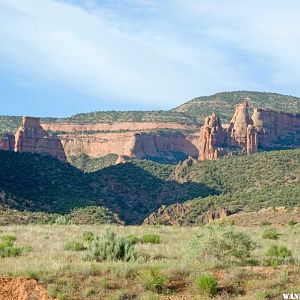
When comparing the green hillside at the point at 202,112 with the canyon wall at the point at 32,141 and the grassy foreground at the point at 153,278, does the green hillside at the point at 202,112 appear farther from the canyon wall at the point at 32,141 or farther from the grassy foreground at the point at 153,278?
the grassy foreground at the point at 153,278

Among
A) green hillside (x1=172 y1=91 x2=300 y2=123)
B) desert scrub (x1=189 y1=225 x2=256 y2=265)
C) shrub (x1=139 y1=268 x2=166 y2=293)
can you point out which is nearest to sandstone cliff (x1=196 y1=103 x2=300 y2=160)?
green hillside (x1=172 y1=91 x2=300 y2=123)

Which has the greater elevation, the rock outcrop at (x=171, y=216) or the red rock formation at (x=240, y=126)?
the red rock formation at (x=240, y=126)

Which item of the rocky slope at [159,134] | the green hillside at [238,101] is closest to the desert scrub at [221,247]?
the rocky slope at [159,134]

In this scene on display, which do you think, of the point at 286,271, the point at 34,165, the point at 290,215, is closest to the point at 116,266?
the point at 286,271

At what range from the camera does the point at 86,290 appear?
579 inches

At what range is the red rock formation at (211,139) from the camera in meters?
134

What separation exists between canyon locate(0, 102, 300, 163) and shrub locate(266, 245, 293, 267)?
109m

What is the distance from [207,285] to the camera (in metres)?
14.8

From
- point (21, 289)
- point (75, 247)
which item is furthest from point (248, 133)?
point (21, 289)

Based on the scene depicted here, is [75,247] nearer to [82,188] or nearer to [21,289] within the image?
[21,289]

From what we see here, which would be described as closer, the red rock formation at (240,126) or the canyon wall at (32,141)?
the canyon wall at (32,141)

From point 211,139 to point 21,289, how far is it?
123180mm

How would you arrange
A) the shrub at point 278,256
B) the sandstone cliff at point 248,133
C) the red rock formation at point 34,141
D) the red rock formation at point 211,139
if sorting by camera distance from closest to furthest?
the shrub at point 278,256
the red rock formation at point 211,139
the sandstone cliff at point 248,133
the red rock formation at point 34,141

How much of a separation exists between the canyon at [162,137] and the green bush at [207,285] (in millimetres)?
115234
